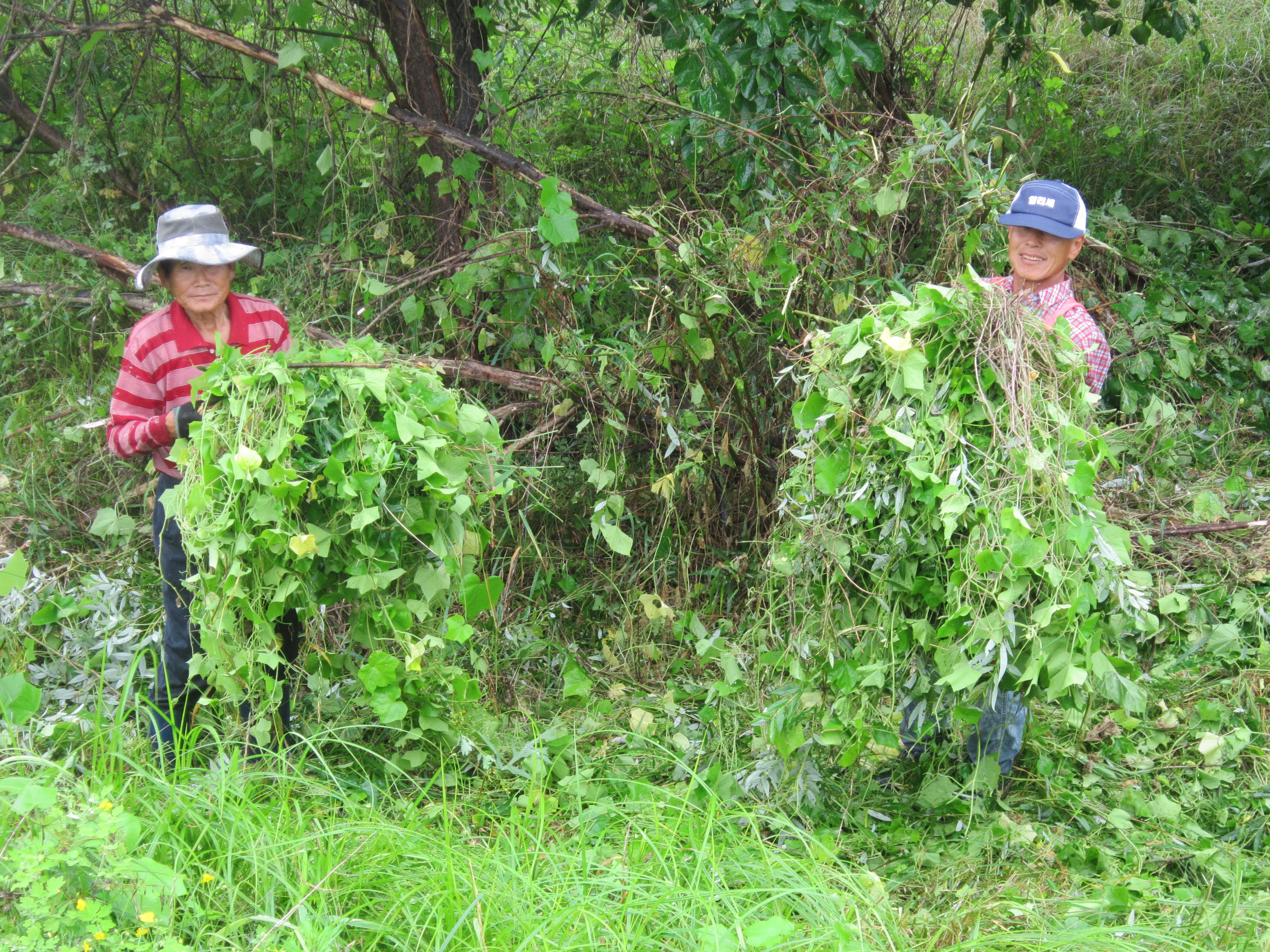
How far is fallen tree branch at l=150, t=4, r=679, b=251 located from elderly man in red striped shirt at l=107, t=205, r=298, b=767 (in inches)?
41.2

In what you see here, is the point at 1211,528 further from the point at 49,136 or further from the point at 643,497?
the point at 49,136

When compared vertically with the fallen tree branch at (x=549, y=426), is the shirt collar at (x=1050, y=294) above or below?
above

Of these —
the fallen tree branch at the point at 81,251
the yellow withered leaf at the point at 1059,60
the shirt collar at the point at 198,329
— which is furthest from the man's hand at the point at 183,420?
the yellow withered leaf at the point at 1059,60

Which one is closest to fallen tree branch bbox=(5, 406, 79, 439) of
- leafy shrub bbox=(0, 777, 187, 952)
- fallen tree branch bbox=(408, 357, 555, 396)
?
fallen tree branch bbox=(408, 357, 555, 396)

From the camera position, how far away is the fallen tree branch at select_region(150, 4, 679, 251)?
3.59m

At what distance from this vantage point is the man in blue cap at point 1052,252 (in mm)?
2723

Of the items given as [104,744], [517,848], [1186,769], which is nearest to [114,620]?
[104,744]

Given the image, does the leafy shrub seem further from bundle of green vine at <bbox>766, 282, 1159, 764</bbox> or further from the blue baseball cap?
the blue baseball cap

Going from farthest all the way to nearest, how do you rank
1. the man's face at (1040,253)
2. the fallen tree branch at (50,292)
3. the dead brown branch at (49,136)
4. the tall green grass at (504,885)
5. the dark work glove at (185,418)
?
the dead brown branch at (49,136), the fallen tree branch at (50,292), the man's face at (1040,253), the dark work glove at (185,418), the tall green grass at (504,885)

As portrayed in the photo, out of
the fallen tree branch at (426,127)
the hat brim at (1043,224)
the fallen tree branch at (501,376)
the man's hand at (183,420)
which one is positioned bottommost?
the fallen tree branch at (501,376)

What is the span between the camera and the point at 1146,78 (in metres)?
5.91

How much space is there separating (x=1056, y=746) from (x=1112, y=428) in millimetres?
955

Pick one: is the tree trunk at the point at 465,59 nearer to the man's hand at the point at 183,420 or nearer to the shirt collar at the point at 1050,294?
the man's hand at the point at 183,420

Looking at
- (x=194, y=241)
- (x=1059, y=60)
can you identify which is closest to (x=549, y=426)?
(x=194, y=241)
